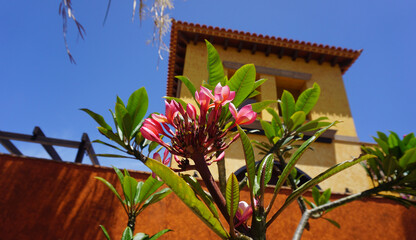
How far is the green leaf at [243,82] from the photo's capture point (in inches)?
32.5

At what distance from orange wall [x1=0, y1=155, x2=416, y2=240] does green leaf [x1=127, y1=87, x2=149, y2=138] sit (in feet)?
5.49

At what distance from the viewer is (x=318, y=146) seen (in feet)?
18.3

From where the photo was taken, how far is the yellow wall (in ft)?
16.6

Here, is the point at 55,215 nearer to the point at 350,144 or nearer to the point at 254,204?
the point at 254,204

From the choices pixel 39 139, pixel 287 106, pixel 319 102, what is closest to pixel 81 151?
pixel 39 139

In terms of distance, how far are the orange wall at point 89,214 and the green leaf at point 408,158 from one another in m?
1.35

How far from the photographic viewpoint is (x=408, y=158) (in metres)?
1.41

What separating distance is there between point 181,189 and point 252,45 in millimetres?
7136

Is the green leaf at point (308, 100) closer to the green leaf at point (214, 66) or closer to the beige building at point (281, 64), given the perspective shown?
the green leaf at point (214, 66)

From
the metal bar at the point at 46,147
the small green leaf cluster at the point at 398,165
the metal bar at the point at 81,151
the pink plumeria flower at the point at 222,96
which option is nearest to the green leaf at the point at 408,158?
the small green leaf cluster at the point at 398,165

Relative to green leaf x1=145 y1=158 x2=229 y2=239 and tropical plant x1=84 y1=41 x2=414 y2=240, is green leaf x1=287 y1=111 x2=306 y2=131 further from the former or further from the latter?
green leaf x1=145 y1=158 x2=229 y2=239

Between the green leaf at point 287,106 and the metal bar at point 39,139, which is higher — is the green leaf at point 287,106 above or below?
below

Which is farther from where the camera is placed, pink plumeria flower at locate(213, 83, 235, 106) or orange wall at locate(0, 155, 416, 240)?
orange wall at locate(0, 155, 416, 240)

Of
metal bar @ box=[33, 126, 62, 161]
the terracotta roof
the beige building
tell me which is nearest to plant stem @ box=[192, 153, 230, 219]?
metal bar @ box=[33, 126, 62, 161]
